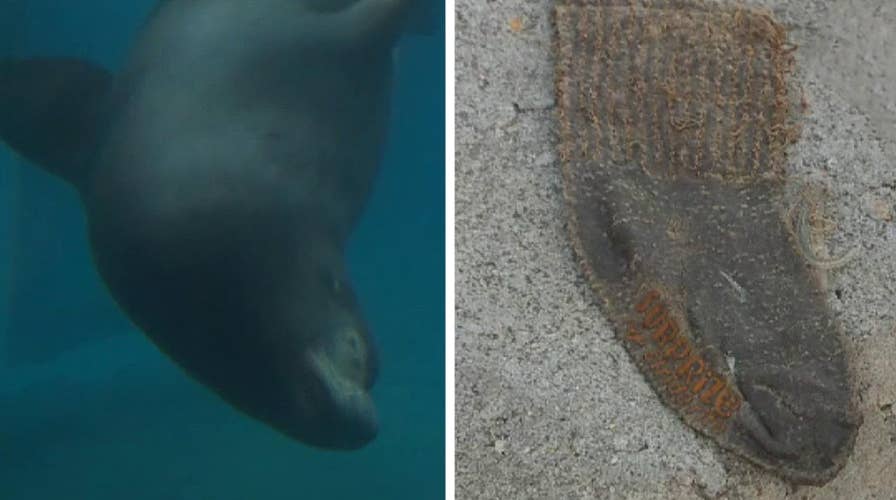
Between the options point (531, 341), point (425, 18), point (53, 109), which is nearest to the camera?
point (53, 109)

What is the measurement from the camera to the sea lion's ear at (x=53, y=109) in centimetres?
85

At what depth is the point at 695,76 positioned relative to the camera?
1.21 meters

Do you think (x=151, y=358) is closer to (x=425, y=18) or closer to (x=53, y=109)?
(x=53, y=109)

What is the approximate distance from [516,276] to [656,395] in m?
0.23

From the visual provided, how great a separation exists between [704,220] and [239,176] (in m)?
0.59

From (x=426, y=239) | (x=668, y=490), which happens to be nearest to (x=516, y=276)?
(x=426, y=239)

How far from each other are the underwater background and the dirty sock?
0.26 metres

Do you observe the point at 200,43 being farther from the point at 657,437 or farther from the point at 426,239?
the point at 657,437

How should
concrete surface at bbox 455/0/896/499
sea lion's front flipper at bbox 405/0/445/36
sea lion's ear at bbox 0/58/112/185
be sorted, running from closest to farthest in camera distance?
1. sea lion's ear at bbox 0/58/112/185
2. sea lion's front flipper at bbox 405/0/445/36
3. concrete surface at bbox 455/0/896/499

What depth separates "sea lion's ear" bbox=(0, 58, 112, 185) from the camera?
2.80 feet

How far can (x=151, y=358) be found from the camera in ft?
2.90

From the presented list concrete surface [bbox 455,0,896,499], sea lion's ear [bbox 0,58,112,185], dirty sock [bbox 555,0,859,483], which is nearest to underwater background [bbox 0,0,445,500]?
sea lion's ear [bbox 0,58,112,185]

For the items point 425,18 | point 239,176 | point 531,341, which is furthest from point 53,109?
point 531,341

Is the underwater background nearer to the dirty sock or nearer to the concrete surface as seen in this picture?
the concrete surface
